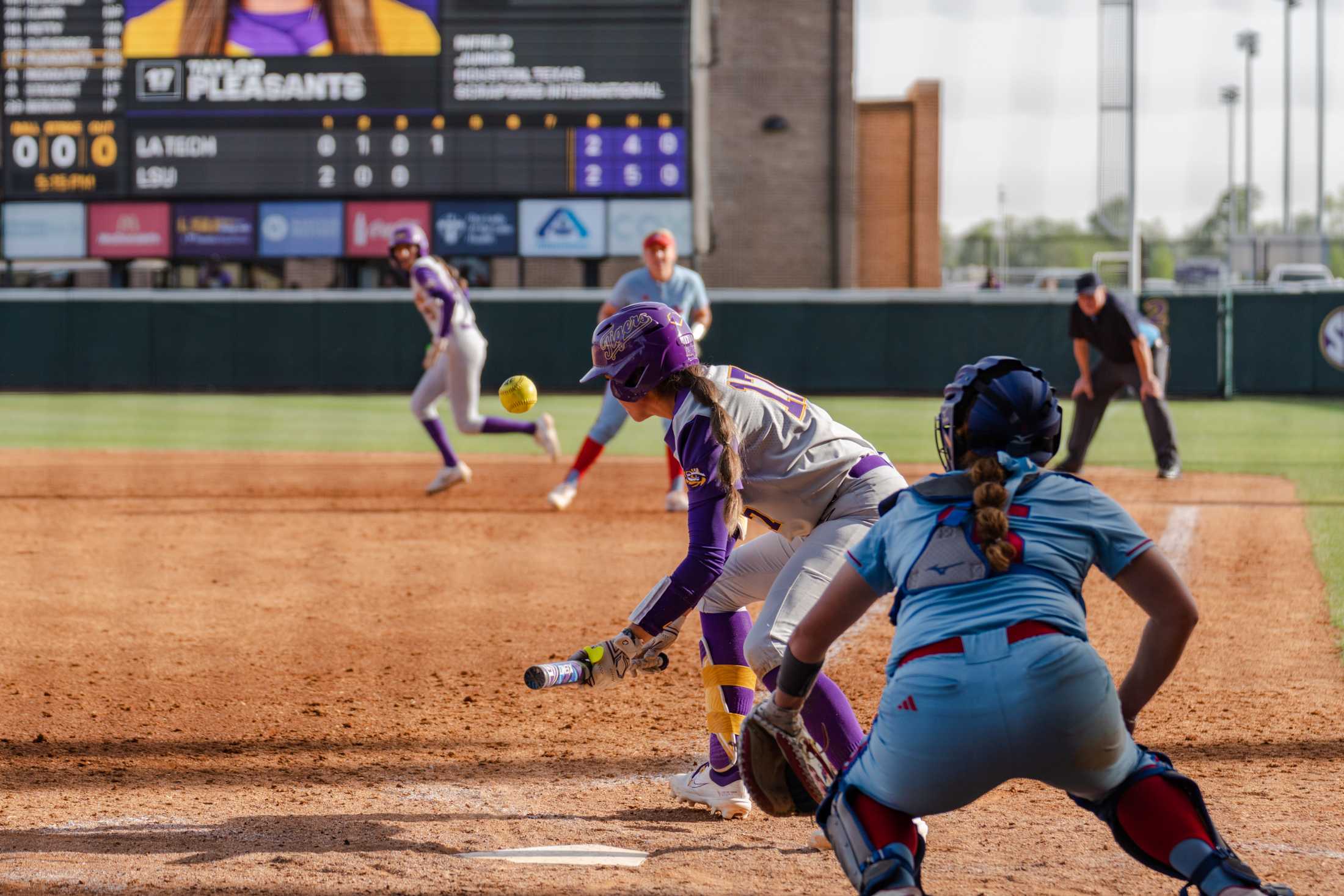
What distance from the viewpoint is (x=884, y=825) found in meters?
2.51

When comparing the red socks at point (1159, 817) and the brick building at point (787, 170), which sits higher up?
the brick building at point (787, 170)

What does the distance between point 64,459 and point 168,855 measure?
10857 mm

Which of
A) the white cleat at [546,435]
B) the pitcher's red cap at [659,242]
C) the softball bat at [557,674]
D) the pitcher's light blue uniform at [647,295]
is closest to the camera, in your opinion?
the softball bat at [557,674]

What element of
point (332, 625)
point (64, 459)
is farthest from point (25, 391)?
point (332, 625)

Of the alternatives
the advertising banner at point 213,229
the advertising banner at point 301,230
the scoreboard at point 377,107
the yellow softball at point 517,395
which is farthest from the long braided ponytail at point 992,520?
the advertising banner at point 213,229

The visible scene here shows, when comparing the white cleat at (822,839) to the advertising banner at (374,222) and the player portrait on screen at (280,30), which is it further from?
the advertising banner at (374,222)

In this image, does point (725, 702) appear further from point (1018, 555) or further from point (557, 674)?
point (1018, 555)

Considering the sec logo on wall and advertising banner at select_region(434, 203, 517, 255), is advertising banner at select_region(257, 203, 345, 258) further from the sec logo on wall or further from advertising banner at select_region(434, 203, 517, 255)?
the sec logo on wall

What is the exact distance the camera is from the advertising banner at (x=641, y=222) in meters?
17.9

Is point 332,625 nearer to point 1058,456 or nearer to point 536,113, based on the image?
point 1058,456

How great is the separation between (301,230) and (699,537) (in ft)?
53.9

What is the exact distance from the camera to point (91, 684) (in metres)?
5.11

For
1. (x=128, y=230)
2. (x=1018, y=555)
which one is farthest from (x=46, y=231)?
(x=1018, y=555)

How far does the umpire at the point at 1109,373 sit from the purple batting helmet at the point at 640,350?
26.4 ft
